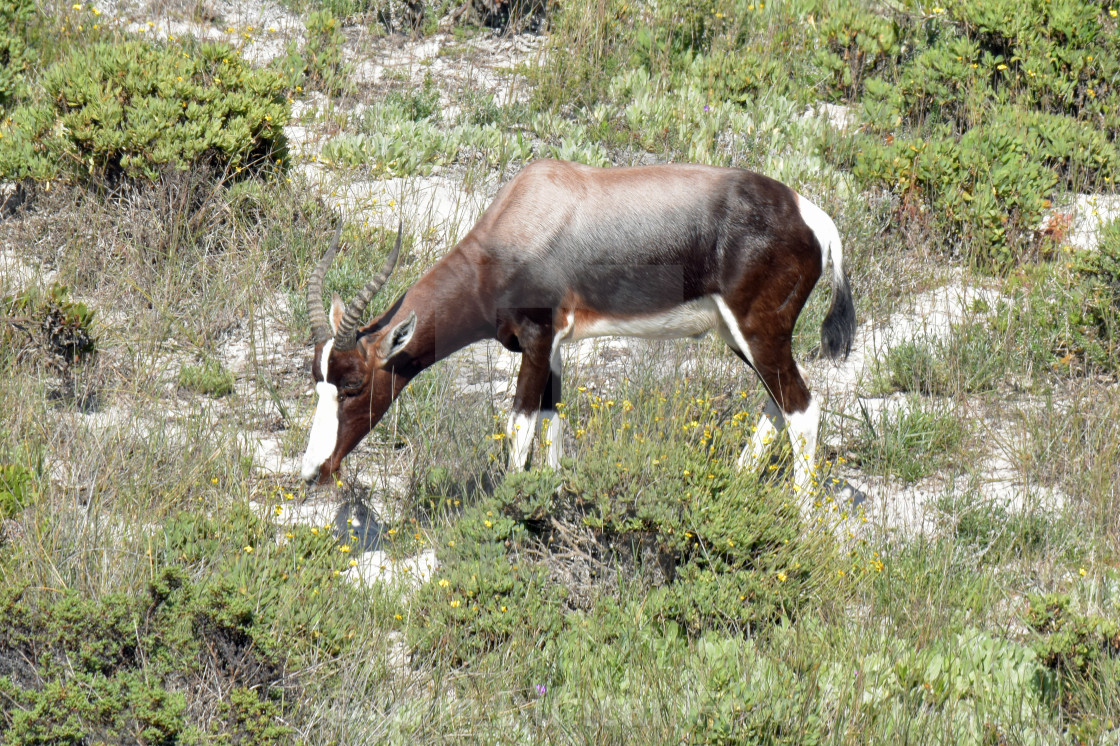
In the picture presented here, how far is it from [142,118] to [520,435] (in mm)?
4507

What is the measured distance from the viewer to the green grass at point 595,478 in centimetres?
424

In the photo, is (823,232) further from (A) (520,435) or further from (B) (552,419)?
(A) (520,435)

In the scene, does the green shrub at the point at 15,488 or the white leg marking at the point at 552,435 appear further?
the white leg marking at the point at 552,435

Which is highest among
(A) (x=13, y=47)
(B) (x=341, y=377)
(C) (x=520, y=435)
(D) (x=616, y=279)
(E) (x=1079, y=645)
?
(A) (x=13, y=47)

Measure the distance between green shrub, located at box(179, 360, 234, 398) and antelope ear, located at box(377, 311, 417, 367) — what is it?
199 cm

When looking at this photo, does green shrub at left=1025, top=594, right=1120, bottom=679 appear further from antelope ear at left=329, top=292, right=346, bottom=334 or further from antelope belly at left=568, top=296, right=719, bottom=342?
antelope ear at left=329, top=292, right=346, bottom=334

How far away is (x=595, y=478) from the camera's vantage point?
17.9 feet

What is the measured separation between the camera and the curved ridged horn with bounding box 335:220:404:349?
5.62m

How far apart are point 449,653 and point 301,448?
2433mm

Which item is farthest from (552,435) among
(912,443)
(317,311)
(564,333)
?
(912,443)

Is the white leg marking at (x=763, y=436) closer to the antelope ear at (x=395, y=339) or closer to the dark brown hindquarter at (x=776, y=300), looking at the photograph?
the dark brown hindquarter at (x=776, y=300)

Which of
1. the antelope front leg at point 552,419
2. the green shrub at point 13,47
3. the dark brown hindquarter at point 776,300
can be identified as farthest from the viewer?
the green shrub at point 13,47

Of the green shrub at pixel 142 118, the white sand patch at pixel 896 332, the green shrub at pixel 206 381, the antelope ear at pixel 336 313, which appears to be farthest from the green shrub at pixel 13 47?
the white sand patch at pixel 896 332

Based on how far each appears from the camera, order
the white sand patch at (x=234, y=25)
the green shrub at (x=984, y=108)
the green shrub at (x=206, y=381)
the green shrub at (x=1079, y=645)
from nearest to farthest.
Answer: the green shrub at (x=1079, y=645) → the green shrub at (x=206, y=381) → the green shrub at (x=984, y=108) → the white sand patch at (x=234, y=25)
